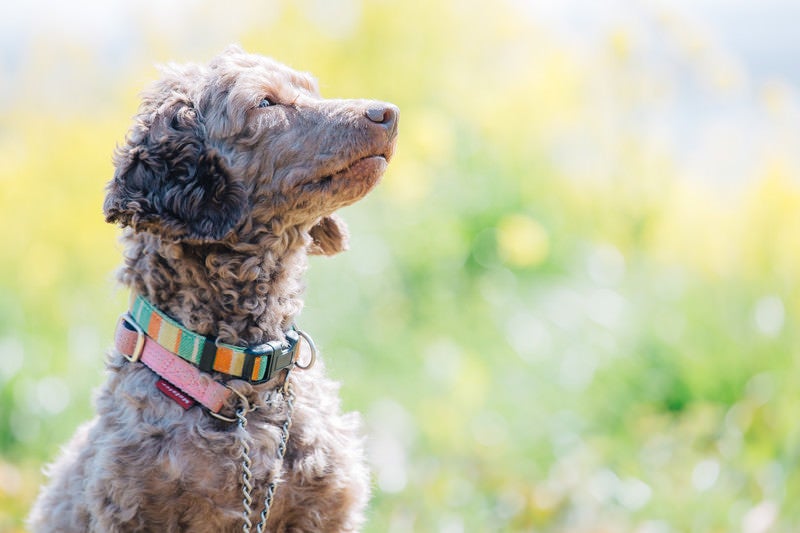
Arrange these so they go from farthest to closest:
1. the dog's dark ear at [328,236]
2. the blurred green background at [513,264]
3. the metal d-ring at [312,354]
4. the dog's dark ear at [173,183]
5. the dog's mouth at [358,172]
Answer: the blurred green background at [513,264]
the dog's dark ear at [328,236]
the metal d-ring at [312,354]
the dog's mouth at [358,172]
the dog's dark ear at [173,183]

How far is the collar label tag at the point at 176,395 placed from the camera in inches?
104

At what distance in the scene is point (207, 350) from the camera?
8.74ft

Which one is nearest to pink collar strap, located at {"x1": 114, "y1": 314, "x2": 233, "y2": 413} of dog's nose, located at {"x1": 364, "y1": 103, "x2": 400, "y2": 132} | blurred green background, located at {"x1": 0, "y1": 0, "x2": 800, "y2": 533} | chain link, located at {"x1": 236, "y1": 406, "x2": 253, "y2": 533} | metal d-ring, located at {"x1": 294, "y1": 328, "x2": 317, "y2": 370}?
chain link, located at {"x1": 236, "y1": 406, "x2": 253, "y2": 533}

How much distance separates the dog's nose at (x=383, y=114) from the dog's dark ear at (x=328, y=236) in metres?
0.54

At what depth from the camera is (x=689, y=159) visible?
20.8 feet

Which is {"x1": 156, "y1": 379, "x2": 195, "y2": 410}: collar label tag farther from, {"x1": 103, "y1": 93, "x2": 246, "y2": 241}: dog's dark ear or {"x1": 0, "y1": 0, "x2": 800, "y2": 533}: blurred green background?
{"x1": 0, "y1": 0, "x2": 800, "y2": 533}: blurred green background

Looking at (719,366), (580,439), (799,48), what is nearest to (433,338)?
(580,439)

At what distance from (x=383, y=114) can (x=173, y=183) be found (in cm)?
58

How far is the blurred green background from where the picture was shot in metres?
4.61

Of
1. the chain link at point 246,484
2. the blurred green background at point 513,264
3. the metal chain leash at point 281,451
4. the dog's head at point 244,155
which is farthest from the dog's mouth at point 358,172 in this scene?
the blurred green background at point 513,264

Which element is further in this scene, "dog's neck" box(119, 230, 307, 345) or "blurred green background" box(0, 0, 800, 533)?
"blurred green background" box(0, 0, 800, 533)

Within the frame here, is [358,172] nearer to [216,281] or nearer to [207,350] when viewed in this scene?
[216,281]

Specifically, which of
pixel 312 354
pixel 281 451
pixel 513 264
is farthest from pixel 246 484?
pixel 513 264

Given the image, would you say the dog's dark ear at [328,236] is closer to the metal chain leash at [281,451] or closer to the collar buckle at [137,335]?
the metal chain leash at [281,451]
